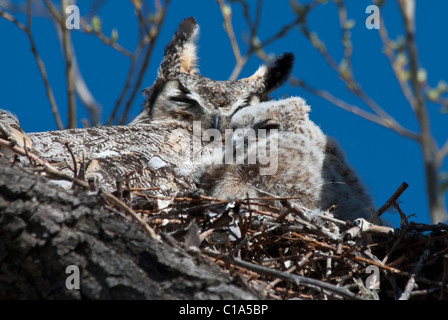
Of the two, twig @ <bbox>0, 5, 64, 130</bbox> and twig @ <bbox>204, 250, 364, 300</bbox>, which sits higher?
twig @ <bbox>0, 5, 64, 130</bbox>

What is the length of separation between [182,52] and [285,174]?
167 cm

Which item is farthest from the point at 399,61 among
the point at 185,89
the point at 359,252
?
the point at 359,252

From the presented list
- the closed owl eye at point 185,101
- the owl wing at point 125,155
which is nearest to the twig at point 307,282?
the owl wing at point 125,155

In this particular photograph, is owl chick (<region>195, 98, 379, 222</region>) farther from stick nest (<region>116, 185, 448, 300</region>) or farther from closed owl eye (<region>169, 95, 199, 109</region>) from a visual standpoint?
closed owl eye (<region>169, 95, 199, 109</region>)

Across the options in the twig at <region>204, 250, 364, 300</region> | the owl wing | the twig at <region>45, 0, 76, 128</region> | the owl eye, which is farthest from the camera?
the twig at <region>45, 0, 76, 128</region>

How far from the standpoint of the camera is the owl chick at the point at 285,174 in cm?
229

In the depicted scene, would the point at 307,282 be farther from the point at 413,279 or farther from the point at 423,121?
the point at 423,121

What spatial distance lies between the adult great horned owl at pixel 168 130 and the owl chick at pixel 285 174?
24cm

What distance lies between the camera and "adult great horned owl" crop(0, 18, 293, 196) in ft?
8.24

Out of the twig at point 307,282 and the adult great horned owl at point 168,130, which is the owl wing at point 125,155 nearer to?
the adult great horned owl at point 168,130

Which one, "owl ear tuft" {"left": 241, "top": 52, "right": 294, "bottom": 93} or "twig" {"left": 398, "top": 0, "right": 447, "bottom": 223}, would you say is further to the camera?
"owl ear tuft" {"left": 241, "top": 52, "right": 294, "bottom": 93}

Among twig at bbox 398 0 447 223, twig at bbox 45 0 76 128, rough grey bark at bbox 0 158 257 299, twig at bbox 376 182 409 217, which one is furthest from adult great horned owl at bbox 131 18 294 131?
rough grey bark at bbox 0 158 257 299

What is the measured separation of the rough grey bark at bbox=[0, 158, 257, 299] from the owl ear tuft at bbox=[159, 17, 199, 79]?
2344 millimetres
